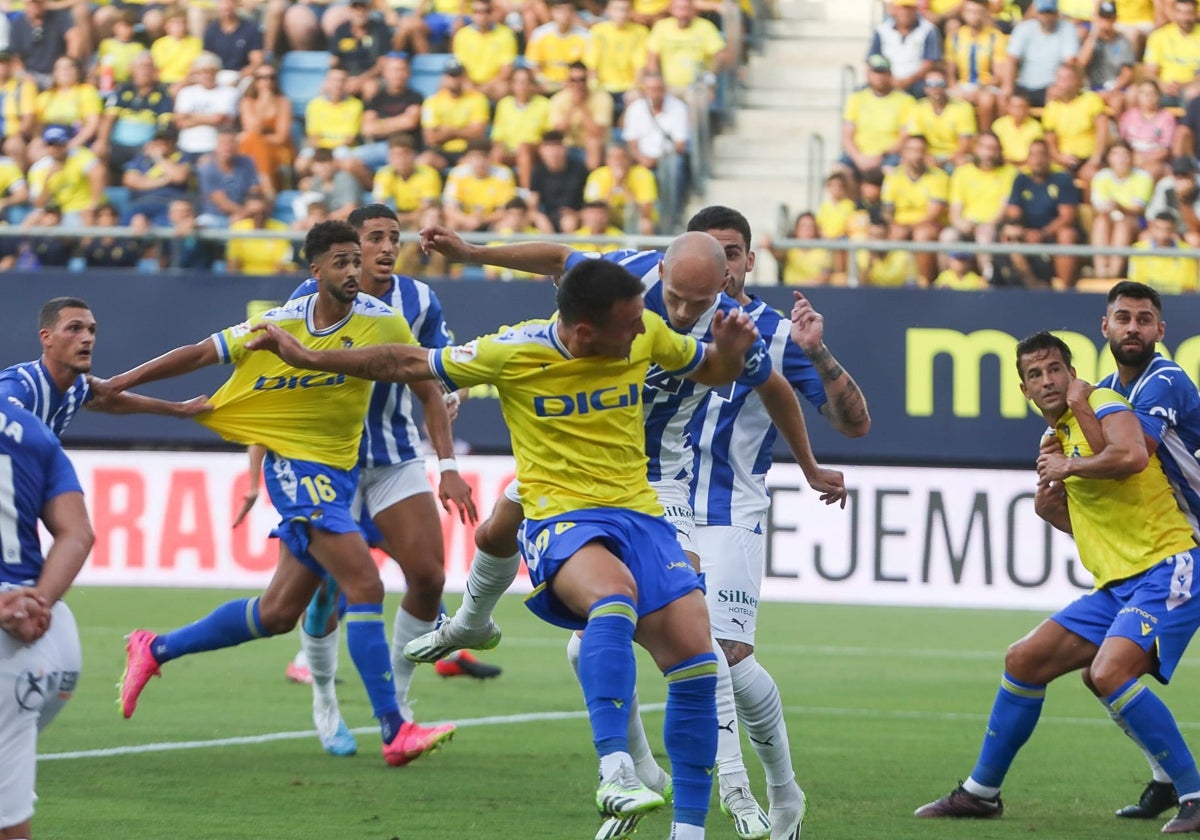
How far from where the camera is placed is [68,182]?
19.1 metres

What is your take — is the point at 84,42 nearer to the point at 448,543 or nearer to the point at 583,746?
the point at 448,543

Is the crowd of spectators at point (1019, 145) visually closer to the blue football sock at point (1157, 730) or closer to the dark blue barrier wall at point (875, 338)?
the dark blue barrier wall at point (875, 338)

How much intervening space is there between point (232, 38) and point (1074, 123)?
29.9 ft

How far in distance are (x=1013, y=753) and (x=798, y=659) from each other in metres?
5.53

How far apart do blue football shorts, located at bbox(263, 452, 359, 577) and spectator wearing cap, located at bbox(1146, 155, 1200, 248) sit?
1030 cm

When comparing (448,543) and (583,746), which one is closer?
(583,746)

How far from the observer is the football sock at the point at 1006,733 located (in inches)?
296

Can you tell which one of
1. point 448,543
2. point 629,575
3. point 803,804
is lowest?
point 448,543

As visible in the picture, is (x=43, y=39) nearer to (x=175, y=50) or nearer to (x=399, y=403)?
(x=175, y=50)

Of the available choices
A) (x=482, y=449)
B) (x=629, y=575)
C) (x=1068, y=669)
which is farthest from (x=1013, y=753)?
(x=482, y=449)

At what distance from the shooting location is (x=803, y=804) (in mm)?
6855

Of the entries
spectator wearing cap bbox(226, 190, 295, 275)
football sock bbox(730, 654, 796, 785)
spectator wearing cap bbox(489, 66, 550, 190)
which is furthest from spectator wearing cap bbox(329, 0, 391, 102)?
football sock bbox(730, 654, 796, 785)

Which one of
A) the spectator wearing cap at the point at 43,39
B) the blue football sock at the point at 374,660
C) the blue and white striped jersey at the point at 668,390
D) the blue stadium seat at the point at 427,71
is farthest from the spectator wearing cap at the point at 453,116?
the blue and white striped jersey at the point at 668,390

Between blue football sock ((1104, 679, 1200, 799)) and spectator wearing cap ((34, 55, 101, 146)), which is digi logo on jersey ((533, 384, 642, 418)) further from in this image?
spectator wearing cap ((34, 55, 101, 146))
